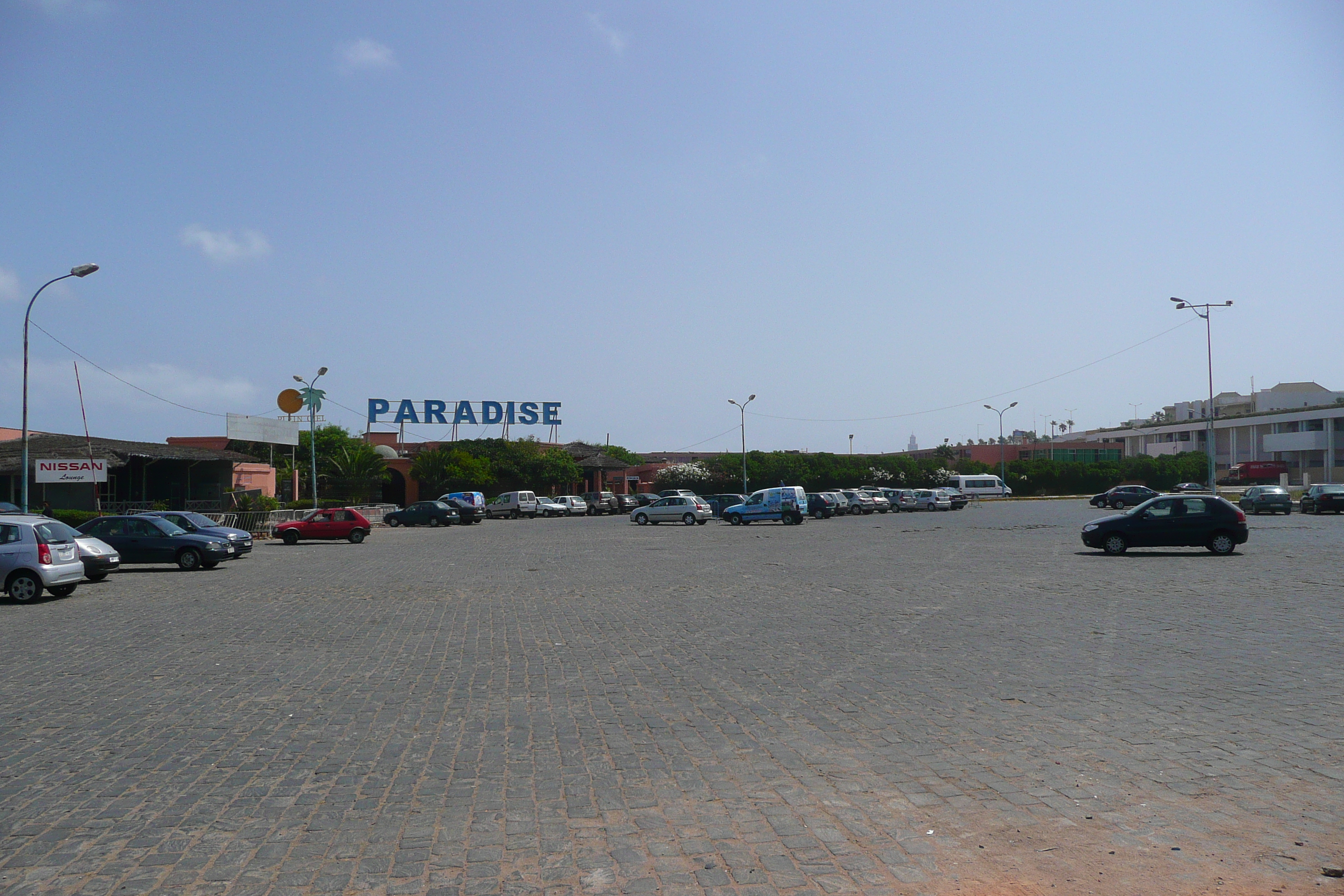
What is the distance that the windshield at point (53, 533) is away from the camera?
1684cm

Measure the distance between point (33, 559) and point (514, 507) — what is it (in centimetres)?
4531

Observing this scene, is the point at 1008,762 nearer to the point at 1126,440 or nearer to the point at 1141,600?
the point at 1141,600

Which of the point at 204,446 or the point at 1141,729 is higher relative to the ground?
the point at 204,446

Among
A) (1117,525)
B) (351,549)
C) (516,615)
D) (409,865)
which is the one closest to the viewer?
(409,865)

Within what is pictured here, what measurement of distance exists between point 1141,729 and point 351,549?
28.7 meters

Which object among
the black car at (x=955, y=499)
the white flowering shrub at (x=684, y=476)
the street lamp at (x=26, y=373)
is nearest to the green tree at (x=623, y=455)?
the white flowering shrub at (x=684, y=476)

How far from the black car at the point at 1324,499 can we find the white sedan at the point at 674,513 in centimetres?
2899

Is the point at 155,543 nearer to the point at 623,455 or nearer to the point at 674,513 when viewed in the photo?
the point at 674,513

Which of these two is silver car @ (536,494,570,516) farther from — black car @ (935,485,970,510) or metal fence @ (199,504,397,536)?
black car @ (935,485,970,510)

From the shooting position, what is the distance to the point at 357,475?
64312 millimetres

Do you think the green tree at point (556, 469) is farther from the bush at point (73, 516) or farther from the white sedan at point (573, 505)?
the bush at point (73, 516)

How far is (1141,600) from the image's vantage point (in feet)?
48.1

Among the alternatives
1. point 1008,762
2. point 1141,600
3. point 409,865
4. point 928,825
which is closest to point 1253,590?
point 1141,600

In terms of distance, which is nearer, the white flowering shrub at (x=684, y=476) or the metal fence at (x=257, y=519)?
the metal fence at (x=257, y=519)
